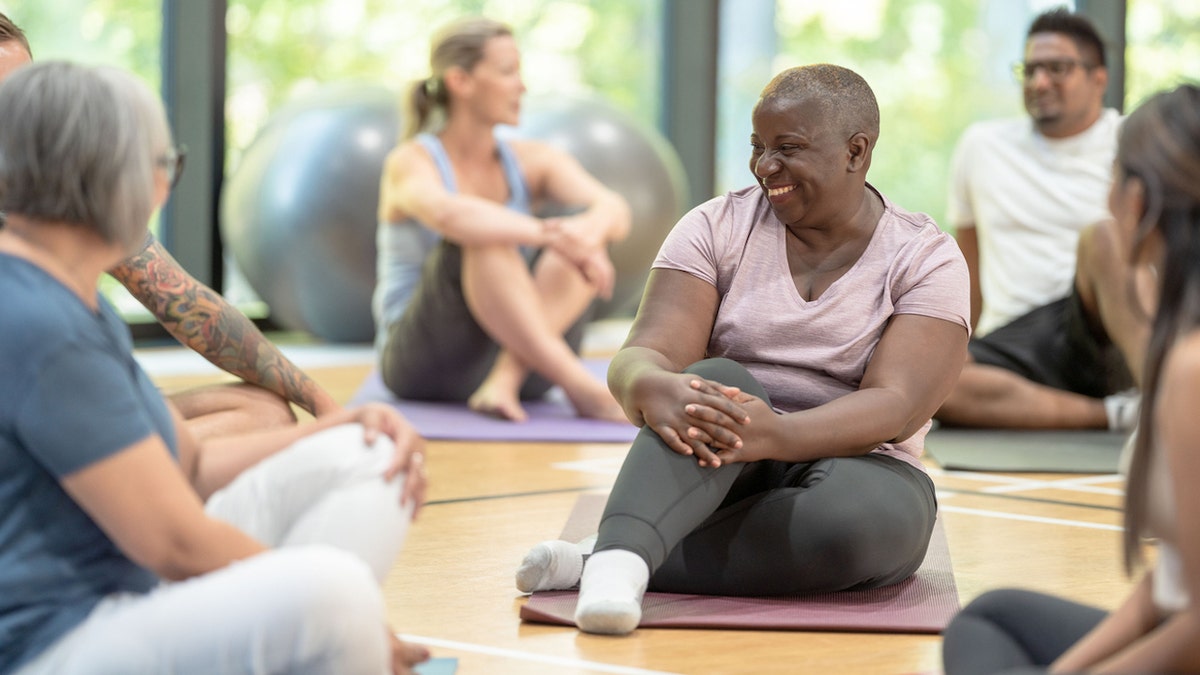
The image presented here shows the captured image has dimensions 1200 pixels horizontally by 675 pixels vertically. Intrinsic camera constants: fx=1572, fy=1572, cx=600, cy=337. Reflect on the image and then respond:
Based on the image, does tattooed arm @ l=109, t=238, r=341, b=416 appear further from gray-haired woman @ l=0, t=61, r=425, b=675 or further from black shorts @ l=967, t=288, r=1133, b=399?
black shorts @ l=967, t=288, r=1133, b=399

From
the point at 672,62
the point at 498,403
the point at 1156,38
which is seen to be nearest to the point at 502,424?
the point at 498,403

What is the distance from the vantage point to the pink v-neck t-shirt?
2270 millimetres

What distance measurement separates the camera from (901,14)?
7.69m

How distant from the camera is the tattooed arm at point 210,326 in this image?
2.31 meters

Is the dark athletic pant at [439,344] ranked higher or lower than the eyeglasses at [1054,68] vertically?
lower

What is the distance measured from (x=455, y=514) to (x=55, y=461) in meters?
1.63

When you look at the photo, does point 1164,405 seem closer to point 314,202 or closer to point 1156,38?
point 314,202

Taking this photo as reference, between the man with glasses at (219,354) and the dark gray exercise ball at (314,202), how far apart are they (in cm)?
327

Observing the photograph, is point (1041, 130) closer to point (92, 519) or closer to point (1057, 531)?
point (1057, 531)

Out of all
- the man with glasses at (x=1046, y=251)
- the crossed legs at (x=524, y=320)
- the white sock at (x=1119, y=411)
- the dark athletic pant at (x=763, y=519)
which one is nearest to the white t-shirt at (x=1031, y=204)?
the man with glasses at (x=1046, y=251)

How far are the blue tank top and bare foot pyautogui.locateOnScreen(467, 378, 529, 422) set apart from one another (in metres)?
0.34

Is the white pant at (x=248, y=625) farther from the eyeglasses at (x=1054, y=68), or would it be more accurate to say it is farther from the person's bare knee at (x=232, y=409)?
the eyeglasses at (x=1054, y=68)

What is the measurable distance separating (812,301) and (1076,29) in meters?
2.44

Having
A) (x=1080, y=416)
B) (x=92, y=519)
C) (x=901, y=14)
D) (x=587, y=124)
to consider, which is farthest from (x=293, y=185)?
(x=92, y=519)
